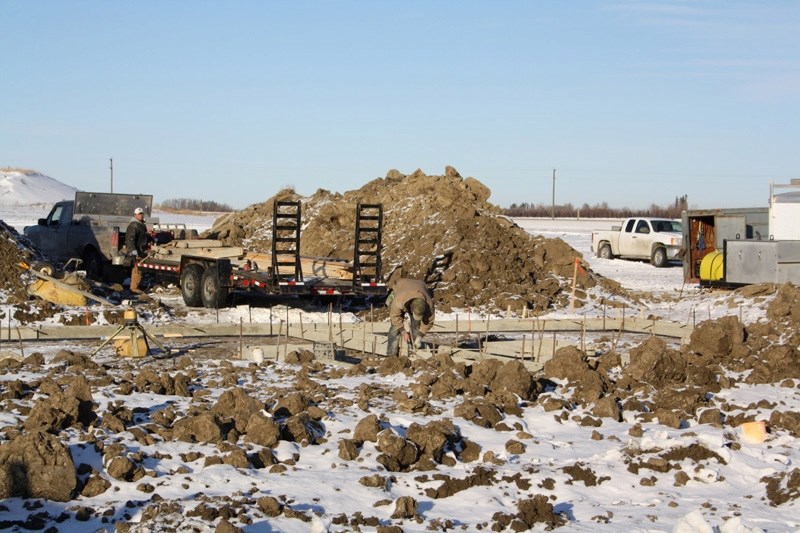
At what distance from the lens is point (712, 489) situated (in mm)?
8109

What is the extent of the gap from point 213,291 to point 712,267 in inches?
416

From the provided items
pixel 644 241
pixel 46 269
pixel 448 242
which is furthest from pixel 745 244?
pixel 46 269

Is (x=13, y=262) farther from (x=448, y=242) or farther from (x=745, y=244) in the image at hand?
(x=745, y=244)

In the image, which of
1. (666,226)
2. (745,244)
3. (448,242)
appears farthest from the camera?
(666,226)

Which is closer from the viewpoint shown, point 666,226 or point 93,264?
point 93,264

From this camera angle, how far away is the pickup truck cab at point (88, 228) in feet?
72.5

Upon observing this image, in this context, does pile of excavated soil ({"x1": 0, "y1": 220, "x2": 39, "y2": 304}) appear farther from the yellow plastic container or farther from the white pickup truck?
the white pickup truck

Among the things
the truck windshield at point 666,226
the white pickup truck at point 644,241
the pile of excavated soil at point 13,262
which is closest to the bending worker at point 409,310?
the pile of excavated soil at point 13,262

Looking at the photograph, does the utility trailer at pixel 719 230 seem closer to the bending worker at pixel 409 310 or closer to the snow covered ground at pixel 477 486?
the bending worker at pixel 409 310

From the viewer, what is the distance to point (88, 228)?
22297mm

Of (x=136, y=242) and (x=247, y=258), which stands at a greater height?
(x=136, y=242)

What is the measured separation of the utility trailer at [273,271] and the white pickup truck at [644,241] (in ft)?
47.9

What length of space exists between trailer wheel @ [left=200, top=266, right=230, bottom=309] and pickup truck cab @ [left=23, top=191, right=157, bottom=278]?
12.0 feet

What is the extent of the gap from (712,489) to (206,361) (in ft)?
22.2
